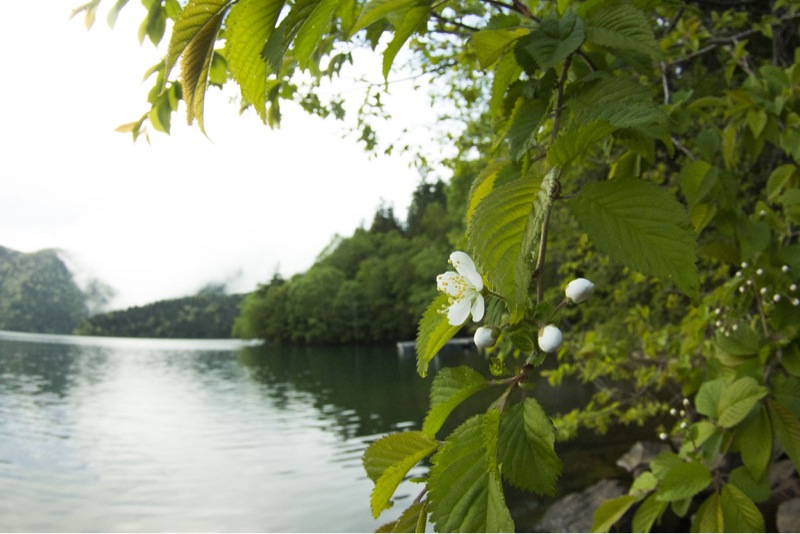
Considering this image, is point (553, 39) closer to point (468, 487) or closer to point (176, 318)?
point (468, 487)

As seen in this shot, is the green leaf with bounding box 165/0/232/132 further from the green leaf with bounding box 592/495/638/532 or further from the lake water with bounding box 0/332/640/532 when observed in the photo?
the lake water with bounding box 0/332/640/532

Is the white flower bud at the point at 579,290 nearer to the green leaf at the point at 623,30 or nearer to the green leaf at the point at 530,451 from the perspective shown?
the green leaf at the point at 530,451

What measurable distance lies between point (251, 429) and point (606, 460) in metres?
6.98

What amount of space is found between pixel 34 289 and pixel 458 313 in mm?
18098

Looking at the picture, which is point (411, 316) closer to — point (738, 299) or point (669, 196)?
point (738, 299)

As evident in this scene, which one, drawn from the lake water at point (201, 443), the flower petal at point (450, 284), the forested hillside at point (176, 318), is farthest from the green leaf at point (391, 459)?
the forested hillside at point (176, 318)

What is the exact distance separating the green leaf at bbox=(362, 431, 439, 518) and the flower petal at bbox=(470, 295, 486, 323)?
4.5 inches

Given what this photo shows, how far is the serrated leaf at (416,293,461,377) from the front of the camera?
532 mm

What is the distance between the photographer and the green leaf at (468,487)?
0.41 meters

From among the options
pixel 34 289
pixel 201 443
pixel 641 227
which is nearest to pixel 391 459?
pixel 641 227

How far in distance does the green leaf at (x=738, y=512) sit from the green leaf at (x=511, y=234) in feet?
3.23

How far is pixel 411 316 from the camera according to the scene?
60.1 feet

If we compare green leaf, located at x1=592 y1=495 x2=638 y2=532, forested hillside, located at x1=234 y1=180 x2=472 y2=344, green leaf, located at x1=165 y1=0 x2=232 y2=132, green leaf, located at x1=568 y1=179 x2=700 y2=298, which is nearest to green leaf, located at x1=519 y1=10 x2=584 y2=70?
green leaf, located at x1=568 y1=179 x2=700 y2=298

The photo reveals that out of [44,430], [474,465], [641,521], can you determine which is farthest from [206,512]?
[474,465]
